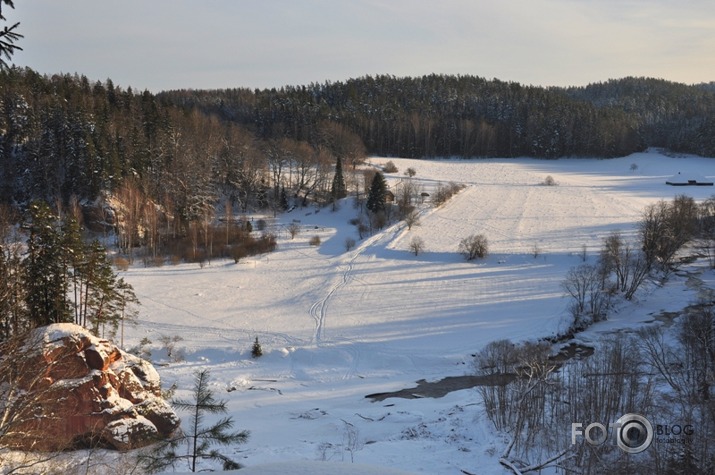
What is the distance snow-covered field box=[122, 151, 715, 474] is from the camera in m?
19.3

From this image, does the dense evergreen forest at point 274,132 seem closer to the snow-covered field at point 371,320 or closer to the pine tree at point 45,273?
the pine tree at point 45,273

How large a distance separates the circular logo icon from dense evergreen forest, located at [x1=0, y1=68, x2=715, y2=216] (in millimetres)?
18690

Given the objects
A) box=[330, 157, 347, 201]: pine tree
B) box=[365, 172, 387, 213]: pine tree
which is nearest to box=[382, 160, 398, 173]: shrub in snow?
box=[330, 157, 347, 201]: pine tree

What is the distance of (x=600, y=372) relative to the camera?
1989 centimetres

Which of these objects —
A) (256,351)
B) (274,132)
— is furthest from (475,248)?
(274,132)

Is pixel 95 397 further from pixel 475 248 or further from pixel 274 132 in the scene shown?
pixel 274 132

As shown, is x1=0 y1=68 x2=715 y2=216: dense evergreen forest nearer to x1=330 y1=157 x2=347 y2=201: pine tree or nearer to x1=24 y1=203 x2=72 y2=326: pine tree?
x1=330 y1=157 x2=347 y2=201: pine tree

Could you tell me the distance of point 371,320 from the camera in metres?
35.3

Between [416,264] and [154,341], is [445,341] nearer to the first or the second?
[416,264]

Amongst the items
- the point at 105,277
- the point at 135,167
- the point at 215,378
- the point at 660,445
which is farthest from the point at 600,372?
the point at 135,167

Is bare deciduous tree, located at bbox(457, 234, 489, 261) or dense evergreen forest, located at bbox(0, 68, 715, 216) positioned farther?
dense evergreen forest, located at bbox(0, 68, 715, 216)

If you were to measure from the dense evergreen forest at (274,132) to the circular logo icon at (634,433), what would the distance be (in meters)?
18.7

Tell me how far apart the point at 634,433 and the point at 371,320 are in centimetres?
2085

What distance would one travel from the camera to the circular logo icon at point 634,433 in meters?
15.3
